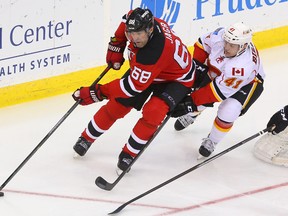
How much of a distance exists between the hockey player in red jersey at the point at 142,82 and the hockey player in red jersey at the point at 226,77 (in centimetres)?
13

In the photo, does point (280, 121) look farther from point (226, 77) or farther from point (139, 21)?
point (139, 21)

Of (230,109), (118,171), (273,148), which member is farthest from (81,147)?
(273,148)

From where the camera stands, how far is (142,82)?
4.86 metres

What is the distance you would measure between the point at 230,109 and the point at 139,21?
85 cm

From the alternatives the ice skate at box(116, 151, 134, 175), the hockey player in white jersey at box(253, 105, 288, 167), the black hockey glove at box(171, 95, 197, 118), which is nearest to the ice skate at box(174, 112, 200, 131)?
the hockey player in white jersey at box(253, 105, 288, 167)

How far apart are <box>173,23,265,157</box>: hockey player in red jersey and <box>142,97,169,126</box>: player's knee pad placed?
0.19 meters

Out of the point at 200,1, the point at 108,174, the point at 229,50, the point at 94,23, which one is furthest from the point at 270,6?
the point at 108,174

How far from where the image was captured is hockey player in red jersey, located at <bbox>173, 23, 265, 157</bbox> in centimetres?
514

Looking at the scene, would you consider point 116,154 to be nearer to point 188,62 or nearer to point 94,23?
point 188,62

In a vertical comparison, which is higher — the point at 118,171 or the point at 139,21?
the point at 139,21

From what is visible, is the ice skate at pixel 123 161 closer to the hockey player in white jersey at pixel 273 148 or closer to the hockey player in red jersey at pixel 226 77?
the hockey player in red jersey at pixel 226 77

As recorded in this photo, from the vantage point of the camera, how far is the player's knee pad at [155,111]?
4.95m

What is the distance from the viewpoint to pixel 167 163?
5406mm

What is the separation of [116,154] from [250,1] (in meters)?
2.19
